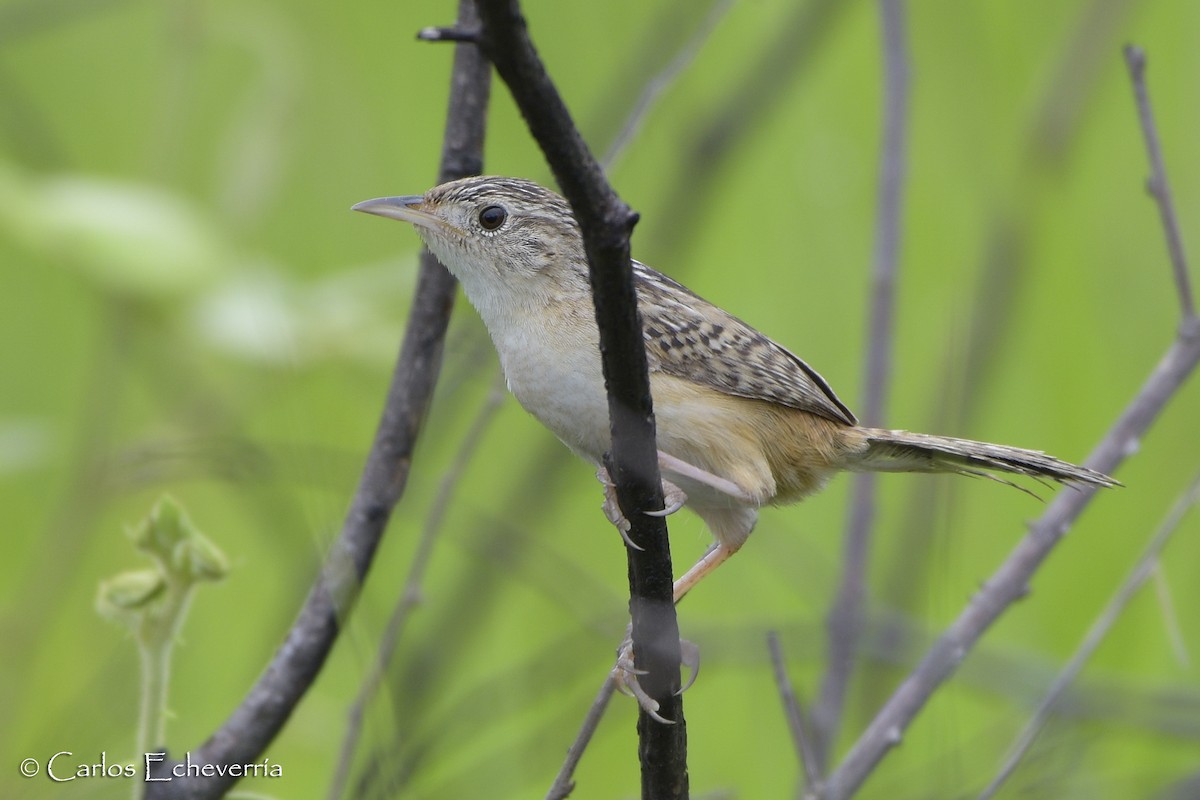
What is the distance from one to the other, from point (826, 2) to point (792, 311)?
1375 millimetres

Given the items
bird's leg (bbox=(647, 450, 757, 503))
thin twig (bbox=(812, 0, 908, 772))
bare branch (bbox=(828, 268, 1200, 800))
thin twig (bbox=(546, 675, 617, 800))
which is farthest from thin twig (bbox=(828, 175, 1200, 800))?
thin twig (bbox=(546, 675, 617, 800))

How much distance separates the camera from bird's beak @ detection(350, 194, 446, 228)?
2811 millimetres

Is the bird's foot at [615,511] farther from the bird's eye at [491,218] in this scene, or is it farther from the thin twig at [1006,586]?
the bird's eye at [491,218]

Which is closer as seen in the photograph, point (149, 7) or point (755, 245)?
point (755, 245)

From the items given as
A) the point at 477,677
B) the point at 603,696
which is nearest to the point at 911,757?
the point at 477,677

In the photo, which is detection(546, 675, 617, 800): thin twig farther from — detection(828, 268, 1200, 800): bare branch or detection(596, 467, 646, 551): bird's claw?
detection(828, 268, 1200, 800): bare branch

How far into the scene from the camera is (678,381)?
2.70 metres

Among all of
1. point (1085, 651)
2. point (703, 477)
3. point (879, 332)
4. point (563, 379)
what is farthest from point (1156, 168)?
point (563, 379)

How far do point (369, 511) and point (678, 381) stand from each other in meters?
0.70

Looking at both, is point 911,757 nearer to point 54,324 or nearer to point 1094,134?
point 1094,134

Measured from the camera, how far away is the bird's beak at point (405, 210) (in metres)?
2.81

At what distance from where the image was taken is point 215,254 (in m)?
2.66

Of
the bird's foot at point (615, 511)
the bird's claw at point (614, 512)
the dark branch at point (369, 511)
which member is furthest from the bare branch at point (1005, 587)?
the dark branch at point (369, 511)

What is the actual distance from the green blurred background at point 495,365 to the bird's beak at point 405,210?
226 millimetres
